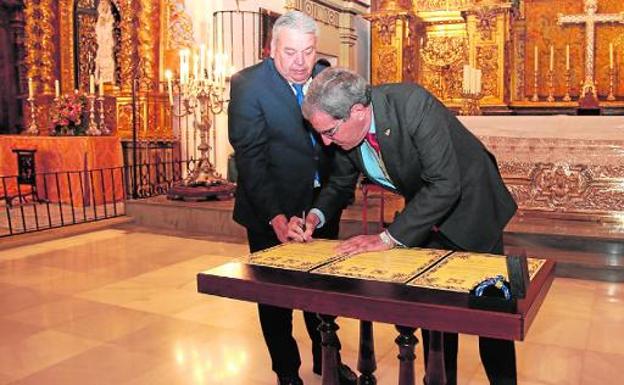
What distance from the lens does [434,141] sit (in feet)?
6.97

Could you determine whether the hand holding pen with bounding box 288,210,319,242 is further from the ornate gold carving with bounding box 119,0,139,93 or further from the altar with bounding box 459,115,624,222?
the ornate gold carving with bounding box 119,0,139,93

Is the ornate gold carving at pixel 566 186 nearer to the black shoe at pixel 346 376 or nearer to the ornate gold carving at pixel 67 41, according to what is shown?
the black shoe at pixel 346 376

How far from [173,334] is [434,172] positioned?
231cm

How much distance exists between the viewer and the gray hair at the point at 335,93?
6.46 feet

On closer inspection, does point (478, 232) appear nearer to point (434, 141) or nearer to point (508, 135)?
point (434, 141)

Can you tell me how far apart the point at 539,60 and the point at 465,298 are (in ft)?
28.1

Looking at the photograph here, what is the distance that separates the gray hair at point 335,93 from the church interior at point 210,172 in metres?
1.30

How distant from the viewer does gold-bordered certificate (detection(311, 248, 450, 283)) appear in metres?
1.91

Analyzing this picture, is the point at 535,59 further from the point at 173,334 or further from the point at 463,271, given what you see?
the point at 463,271

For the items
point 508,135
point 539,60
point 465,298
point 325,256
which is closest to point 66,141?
point 508,135

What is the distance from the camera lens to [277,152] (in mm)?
2830

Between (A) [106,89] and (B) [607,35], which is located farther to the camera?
(A) [106,89]

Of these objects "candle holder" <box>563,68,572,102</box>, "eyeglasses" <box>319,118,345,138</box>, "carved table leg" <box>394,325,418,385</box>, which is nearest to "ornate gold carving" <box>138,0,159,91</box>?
"candle holder" <box>563,68,572,102</box>

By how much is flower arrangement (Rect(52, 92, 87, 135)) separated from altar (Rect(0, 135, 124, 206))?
0.30 m
